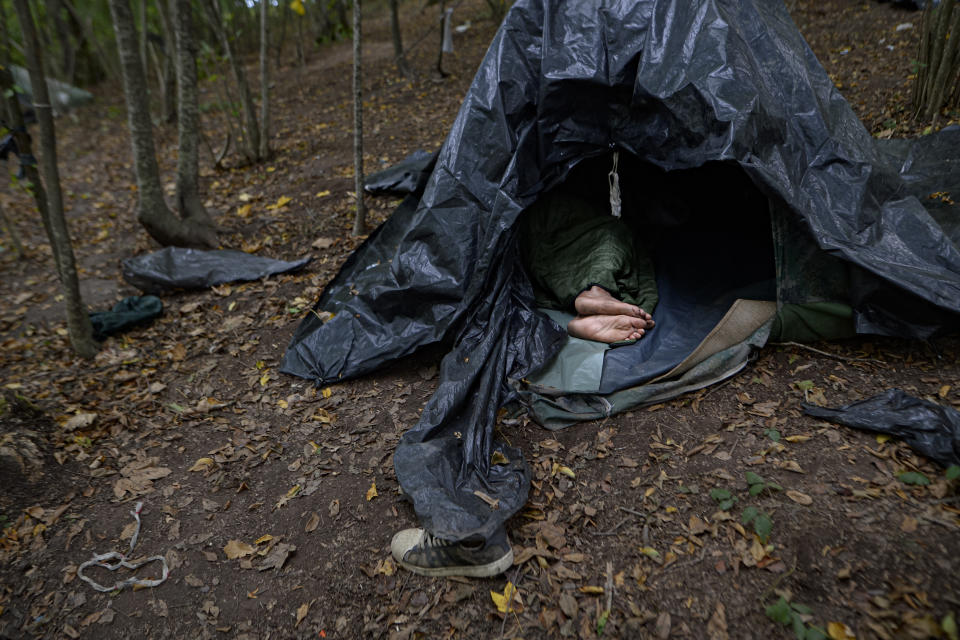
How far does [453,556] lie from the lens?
1952 mm

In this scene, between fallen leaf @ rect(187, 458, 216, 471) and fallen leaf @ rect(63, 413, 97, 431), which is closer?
fallen leaf @ rect(187, 458, 216, 471)

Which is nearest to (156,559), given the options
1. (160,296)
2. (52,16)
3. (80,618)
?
(80,618)

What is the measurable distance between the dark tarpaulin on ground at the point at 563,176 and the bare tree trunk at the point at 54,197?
1437 mm

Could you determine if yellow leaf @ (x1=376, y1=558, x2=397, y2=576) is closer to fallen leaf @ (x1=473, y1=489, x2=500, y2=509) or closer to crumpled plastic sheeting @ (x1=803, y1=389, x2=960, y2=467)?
fallen leaf @ (x1=473, y1=489, x2=500, y2=509)

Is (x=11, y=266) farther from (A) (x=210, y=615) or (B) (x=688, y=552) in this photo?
(B) (x=688, y=552)

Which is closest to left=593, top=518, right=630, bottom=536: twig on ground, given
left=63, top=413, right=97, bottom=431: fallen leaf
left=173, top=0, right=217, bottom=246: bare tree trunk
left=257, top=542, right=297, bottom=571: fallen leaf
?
left=257, top=542, right=297, bottom=571: fallen leaf

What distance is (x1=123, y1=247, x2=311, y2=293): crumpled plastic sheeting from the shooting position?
13.1ft

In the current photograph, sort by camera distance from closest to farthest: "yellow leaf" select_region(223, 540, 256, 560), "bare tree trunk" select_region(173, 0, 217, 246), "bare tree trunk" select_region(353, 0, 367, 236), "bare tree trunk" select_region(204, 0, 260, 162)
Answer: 1. "yellow leaf" select_region(223, 540, 256, 560)
2. "bare tree trunk" select_region(353, 0, 367, 236)
3. "bare tree trunk" select_region(173, 0, 217, 246)
4. "bare tree trunk" select_region(204, 0, 260, 162)

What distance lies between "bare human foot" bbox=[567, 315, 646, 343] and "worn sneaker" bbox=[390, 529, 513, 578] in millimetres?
1341

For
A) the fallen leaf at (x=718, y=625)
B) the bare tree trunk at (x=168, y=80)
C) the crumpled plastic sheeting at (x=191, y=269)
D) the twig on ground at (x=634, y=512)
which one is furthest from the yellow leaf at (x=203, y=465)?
the bare tree trunk at (x=168, y=80)

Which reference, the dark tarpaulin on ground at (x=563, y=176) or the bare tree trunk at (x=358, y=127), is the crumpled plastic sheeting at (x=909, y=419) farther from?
the bare tree trunk at (x=358, y=127)

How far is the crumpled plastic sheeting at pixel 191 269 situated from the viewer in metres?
4.01

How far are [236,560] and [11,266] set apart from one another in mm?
4639

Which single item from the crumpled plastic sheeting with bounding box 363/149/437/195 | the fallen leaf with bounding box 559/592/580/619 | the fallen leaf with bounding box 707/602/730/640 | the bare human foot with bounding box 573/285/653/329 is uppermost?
the crumpled plastic sheeting with bounding box 363/149/437/195
